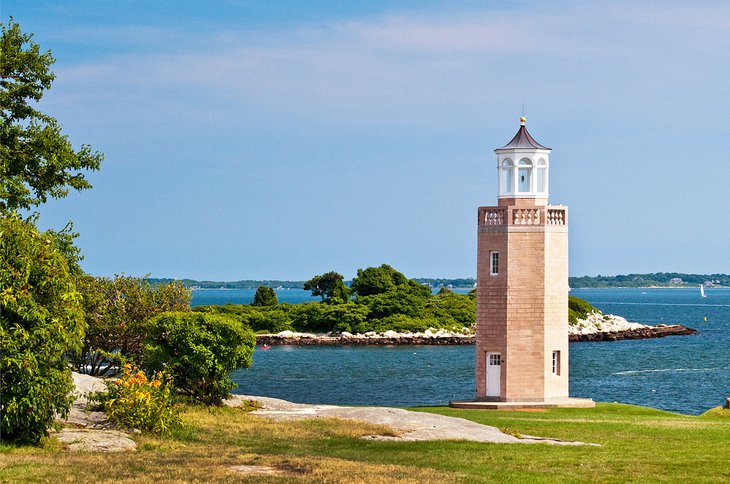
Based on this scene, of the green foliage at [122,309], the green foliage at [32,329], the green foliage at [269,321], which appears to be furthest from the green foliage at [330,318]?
the green foliage at [32,329]

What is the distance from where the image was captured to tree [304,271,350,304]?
5002 inches

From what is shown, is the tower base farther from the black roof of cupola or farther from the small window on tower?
the black roof of cupola

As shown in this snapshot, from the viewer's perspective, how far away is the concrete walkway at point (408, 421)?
23.6 meters

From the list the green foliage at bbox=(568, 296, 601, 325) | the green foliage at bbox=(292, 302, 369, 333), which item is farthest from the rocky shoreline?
the green foliage at bbox=(568, 296, 601, 325)

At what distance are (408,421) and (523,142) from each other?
50.1ft

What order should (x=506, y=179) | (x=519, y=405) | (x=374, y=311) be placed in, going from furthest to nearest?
(x=374, y=311) < (x=506, y=179) < (x=519, y=405)

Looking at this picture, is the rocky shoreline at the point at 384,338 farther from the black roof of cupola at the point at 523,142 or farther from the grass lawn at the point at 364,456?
the grass lawn at the point at 364,456

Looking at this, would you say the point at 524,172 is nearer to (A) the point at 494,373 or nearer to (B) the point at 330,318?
(A) the point at 494,373

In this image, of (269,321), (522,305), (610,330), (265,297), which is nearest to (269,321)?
(269,321)

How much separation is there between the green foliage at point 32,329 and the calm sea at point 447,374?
3544 centimetres

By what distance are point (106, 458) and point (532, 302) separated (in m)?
20.5

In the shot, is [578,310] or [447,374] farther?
[578,310]

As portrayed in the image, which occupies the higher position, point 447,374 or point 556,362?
point 556,362

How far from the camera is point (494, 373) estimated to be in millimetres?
37469
